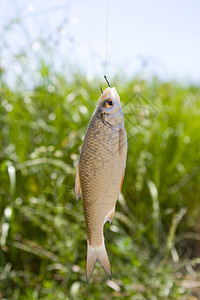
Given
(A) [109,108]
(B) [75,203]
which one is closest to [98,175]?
(A) [109,108]

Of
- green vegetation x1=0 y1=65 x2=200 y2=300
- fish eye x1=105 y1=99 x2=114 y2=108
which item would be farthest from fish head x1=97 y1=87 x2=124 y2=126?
green vegetation x1=0 y1=65 x2=200 y2=300

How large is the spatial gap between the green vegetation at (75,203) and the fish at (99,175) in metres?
1.10

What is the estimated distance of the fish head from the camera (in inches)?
22.7

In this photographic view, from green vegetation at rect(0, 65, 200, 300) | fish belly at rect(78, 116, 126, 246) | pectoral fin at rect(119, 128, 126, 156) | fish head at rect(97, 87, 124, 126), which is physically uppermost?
fish head at rect(97, 87, 124, 126)

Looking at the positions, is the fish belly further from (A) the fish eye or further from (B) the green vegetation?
(B) the green vegetation

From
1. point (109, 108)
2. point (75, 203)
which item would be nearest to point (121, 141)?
point (109, 108)

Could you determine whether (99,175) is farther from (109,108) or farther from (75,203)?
(75,203)

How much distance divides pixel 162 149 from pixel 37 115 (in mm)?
908

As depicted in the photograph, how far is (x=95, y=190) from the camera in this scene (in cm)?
53

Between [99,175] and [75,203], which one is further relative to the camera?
[75,203]

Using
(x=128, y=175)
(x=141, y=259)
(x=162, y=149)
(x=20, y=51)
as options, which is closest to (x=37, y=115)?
(x=20, y=51)

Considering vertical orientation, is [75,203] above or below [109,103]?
below

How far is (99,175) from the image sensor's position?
539 millimetres

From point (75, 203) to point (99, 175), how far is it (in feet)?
5.33
